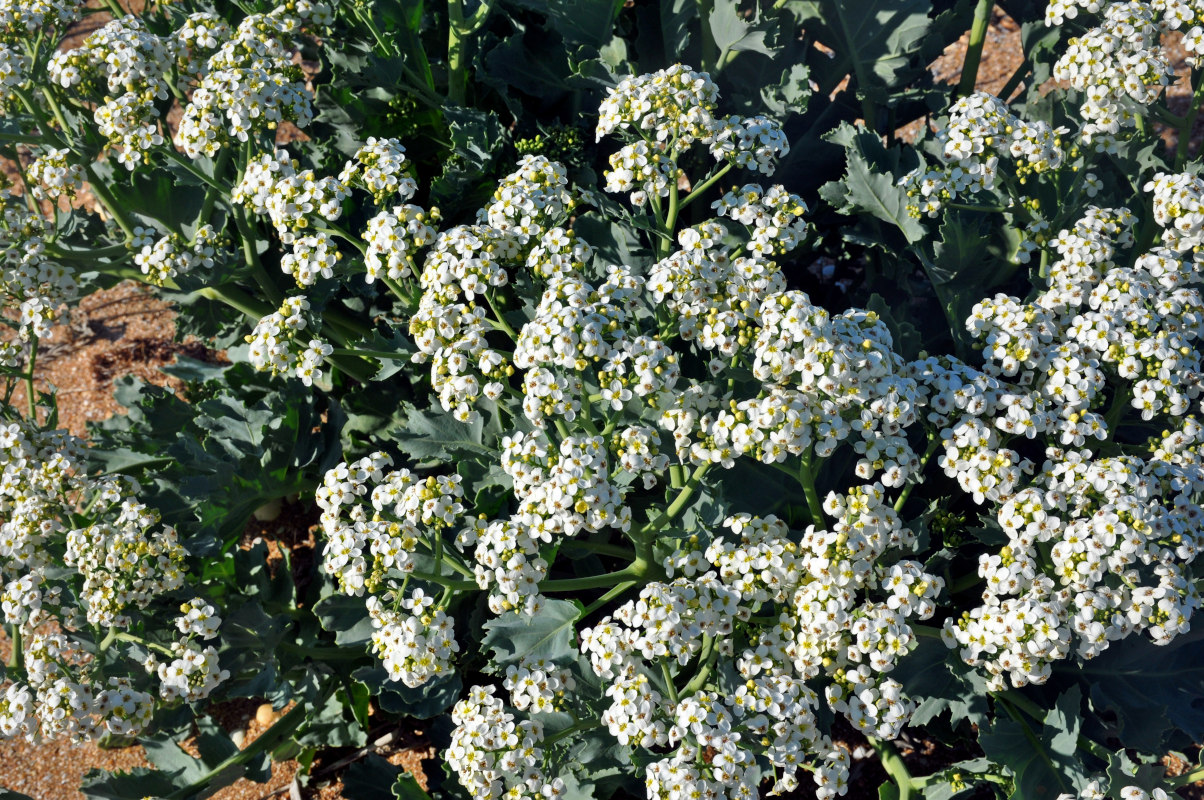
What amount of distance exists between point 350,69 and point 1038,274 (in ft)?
10.5

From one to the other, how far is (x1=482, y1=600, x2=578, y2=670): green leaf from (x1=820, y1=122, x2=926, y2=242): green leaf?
1.94m

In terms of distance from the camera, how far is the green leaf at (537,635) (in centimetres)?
343

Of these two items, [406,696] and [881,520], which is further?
[406,696]

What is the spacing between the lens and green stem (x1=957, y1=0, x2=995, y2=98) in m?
4.38

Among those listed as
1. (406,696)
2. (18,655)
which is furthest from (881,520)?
(18,655)

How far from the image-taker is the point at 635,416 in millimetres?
3586

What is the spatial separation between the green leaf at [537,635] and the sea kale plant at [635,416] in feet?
0.06

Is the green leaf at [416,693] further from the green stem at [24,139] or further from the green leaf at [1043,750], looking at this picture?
the green stem at [24,139]

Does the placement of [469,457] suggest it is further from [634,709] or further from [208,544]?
[634,709]

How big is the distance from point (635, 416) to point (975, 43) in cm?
246

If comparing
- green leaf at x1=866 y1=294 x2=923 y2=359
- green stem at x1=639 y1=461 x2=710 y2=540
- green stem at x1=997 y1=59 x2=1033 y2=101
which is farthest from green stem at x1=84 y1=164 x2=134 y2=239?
green stem at x1=997 y1=59 x2=1033 y2=101

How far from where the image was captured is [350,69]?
15.4 feet

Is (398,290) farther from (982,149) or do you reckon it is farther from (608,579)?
(982,149)

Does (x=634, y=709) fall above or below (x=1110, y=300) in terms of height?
below
